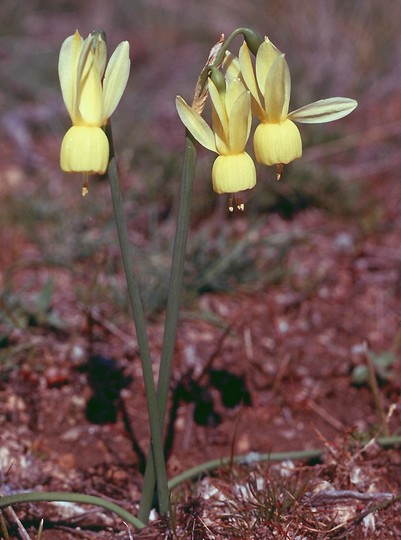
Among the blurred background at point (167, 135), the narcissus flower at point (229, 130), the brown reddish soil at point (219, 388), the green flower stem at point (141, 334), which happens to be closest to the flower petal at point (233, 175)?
the narcissus flower at point (229, 130)

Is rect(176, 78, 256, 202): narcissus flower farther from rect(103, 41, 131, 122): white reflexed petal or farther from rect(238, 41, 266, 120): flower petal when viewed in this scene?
rect(103, 41, 131, 122): white reflexed petal

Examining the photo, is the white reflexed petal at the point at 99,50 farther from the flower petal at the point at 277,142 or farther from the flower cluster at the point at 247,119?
the flower petal at the point at 277,142

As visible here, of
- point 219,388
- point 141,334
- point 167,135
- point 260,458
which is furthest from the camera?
point 167,135

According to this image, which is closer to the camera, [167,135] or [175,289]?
[175,289]

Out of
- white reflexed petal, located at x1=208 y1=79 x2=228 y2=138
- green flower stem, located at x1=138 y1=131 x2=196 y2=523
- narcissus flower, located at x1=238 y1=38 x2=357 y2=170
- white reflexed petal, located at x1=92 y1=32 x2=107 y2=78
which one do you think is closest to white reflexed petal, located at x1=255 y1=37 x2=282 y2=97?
narcissus flower, located at x1=238 y1=38 x2=357 y2=170

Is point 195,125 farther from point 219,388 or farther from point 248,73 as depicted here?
point 219,388

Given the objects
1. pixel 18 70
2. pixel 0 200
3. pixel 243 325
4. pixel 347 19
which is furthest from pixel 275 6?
pixel 243 325

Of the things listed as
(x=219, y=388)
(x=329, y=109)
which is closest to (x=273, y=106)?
(x=329, y=109)
